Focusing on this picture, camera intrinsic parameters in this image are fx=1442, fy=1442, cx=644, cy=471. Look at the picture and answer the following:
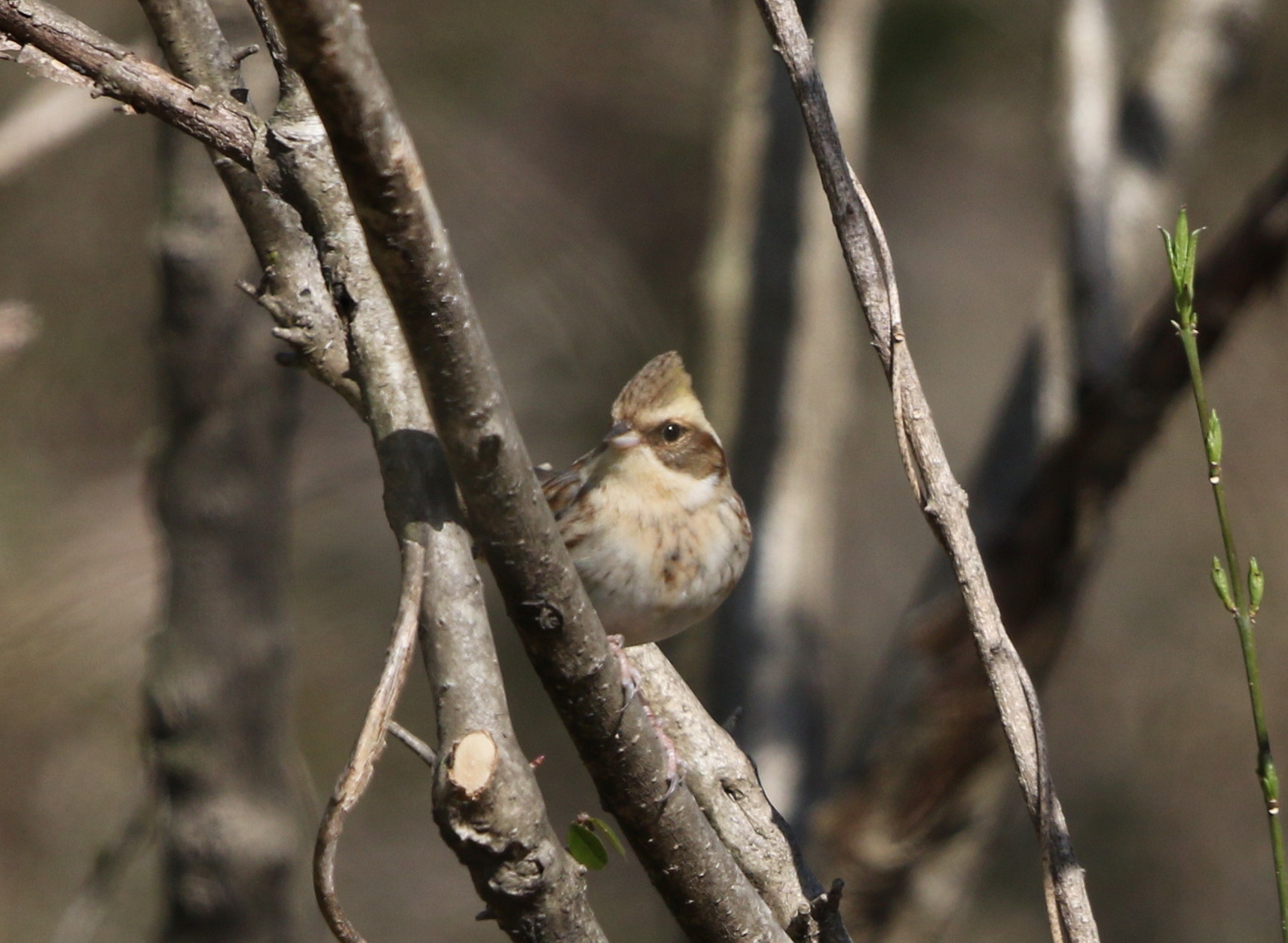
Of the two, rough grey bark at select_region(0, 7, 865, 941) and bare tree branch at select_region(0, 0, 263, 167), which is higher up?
bare tree branch at select_region(0, 0, 263, 167)

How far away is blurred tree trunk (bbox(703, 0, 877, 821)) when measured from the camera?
Result: 5.37 metres

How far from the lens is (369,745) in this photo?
171cm

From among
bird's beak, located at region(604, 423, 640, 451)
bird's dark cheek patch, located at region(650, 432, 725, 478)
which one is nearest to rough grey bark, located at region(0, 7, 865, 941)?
bird's beak, located at region(604, 423, 640, 451)

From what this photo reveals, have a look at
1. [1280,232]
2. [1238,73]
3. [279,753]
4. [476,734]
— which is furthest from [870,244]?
[1238,73]

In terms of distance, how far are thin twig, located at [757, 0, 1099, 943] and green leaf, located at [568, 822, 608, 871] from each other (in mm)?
671

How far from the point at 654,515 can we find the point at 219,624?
4.99 ft

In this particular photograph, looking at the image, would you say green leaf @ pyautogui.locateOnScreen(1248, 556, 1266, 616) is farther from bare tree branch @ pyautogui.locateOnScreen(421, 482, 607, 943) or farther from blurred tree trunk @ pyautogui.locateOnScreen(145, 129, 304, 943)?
blurred tree trunk @ pyautogui.locateOnScreen(145, 129, 304, 943)

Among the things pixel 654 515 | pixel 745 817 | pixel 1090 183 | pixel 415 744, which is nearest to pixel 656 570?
pixel 654 515

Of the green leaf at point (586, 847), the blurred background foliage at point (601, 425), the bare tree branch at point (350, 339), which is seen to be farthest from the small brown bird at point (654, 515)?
the blurred background foliage at point (601, 425)

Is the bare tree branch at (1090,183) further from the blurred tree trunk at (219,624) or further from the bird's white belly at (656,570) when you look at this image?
the blurred tree trunk at (219,624)

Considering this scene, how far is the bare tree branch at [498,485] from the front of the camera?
1.44m

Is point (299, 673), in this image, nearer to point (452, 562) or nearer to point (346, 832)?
point (346, 832)

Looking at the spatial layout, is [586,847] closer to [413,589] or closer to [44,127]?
[413,589]

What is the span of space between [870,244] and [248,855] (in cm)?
301
